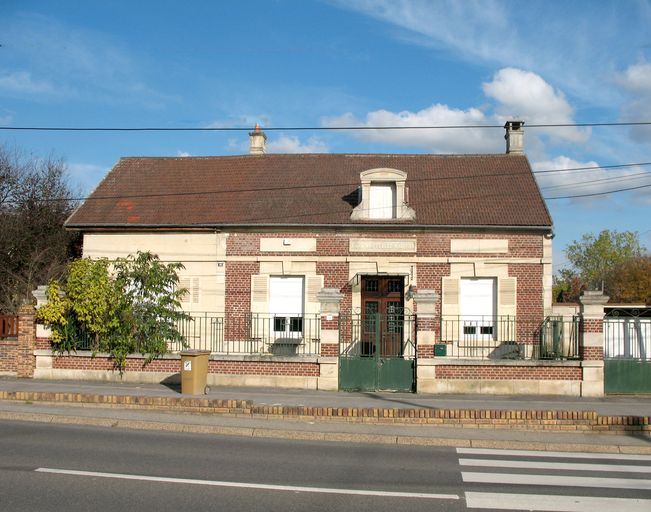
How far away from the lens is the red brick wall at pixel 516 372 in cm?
1605

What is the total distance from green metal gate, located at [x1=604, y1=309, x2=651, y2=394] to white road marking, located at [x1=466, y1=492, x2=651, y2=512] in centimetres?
934

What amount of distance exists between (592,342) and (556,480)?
27.5ft

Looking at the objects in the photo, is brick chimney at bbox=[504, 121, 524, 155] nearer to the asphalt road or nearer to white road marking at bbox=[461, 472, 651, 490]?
the asphalt road

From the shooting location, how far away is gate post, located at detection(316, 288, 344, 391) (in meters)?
16.4

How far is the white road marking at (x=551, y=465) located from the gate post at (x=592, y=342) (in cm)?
666

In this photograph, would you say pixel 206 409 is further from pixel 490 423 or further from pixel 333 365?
pixel 490 423

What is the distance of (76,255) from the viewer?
2847cm

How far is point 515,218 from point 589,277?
48.7m

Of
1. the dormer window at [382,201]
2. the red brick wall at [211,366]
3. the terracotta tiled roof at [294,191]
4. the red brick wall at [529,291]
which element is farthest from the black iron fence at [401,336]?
the dormer window at [382,201]

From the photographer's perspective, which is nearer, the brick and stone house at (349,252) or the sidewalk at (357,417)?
the sidewalk at (357,417)

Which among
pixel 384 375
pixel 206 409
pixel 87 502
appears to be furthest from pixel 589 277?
pixel 87 502

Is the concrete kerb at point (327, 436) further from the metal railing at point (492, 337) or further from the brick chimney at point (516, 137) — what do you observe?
the brick chimney at point (516, 137)

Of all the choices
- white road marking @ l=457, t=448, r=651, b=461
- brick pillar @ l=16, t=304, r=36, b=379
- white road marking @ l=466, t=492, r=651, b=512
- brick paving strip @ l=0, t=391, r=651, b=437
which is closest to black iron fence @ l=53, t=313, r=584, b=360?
brick pillar @ l=16, t=304, r=36, b=379

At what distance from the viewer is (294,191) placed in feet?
78.2
